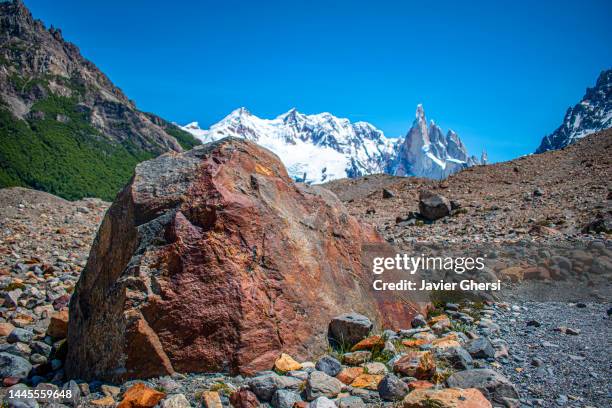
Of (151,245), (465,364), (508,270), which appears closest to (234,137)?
(151,245)

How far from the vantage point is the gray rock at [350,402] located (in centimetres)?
349

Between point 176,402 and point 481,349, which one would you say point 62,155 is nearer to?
point 176,402

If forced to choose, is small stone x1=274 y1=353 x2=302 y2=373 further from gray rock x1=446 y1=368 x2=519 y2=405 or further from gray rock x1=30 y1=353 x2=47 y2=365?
gray rock x1=30 y1=353 x2=47 y2=365

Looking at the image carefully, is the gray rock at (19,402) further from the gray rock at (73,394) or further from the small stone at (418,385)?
the small stone at (418,385)

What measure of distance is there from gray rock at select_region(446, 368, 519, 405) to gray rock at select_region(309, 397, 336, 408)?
1.22 m

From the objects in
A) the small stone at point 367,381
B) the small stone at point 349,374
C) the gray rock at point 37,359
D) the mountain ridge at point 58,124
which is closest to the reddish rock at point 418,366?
the small stone at point 367,381

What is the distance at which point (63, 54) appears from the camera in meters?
194

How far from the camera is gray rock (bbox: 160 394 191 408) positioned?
11.3 feet

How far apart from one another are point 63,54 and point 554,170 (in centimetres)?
22452

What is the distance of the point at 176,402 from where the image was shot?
11.5 feet

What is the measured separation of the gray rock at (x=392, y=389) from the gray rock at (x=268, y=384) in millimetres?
812

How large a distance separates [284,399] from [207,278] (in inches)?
62.2

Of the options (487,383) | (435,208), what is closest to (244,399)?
(487,383)

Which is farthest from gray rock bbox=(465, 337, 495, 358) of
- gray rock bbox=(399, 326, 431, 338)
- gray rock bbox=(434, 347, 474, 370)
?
gray rock bbox=(399, 326, 431, 338)
